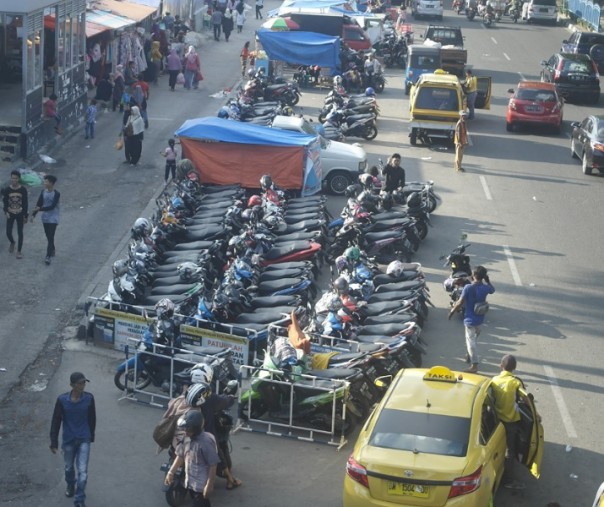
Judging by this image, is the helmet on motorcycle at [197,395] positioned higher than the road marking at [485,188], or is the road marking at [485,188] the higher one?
the helmet on motorcycle at [197,395]

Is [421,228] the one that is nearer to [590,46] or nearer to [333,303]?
[333,303]

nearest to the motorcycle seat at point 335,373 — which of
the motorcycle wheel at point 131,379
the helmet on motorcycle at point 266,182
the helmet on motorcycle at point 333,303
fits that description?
the motorcycle wheel at point 131,379

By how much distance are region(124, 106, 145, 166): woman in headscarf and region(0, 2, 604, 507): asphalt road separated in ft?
1.11

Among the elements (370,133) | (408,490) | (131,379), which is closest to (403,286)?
(131,379)

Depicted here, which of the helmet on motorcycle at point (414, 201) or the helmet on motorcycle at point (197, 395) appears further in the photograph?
the helmet on motorcycle at point (414, 201)

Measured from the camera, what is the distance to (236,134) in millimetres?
24828

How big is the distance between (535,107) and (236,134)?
12.6 meters

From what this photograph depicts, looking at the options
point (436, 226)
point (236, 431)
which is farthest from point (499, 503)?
point (436, 226)

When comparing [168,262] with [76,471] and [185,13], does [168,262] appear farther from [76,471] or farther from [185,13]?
[185,13]

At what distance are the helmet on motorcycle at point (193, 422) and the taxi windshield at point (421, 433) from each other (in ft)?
5.53

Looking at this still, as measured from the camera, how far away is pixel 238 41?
52.4 m

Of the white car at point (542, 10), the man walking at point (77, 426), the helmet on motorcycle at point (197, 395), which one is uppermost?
the helmet on motorcycle at point (197, 395)

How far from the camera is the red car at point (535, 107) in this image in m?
34.3

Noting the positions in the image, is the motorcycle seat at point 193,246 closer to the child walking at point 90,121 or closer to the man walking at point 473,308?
the man walking at point 473,308
